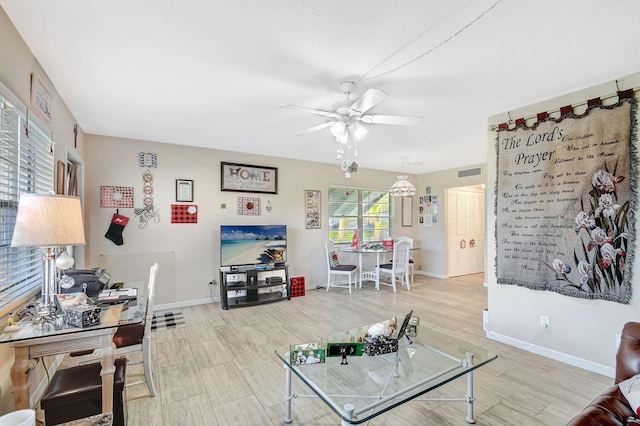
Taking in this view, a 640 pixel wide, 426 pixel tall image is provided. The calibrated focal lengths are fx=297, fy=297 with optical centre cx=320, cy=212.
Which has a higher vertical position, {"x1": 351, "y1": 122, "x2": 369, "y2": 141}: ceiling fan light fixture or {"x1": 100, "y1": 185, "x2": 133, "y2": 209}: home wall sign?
{"x1": 351, "y1": 122, "x2": 369, "y2": 141}: ceiling fan light fixture

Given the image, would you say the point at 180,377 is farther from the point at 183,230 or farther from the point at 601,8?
the point at 601,8

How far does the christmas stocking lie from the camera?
4.04m

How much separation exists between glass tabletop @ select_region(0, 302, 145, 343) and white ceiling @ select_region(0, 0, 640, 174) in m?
1.74

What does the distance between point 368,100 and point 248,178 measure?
3203 mm

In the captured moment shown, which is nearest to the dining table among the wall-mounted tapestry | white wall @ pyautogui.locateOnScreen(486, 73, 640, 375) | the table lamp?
white wall @ pyautogui.locateOnScreen(486, 73, 640, 375)

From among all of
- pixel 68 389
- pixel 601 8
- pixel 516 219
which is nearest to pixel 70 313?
pixel 68 389

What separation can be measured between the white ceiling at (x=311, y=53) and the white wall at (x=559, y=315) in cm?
15

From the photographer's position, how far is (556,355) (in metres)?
2.77

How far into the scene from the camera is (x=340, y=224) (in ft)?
20.4

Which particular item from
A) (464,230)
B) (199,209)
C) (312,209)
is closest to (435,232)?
(464,230)

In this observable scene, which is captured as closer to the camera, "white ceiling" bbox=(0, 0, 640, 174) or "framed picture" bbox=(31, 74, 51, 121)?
"white ceiling" bbox=(0, 0, 640, 174)

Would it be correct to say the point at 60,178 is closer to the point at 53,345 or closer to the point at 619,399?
the point at 53,345

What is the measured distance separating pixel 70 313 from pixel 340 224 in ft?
16.1

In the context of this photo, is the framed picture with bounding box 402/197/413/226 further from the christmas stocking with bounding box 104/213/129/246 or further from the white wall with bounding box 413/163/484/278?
the christmas stocking with bounding box 104/213/129/246
